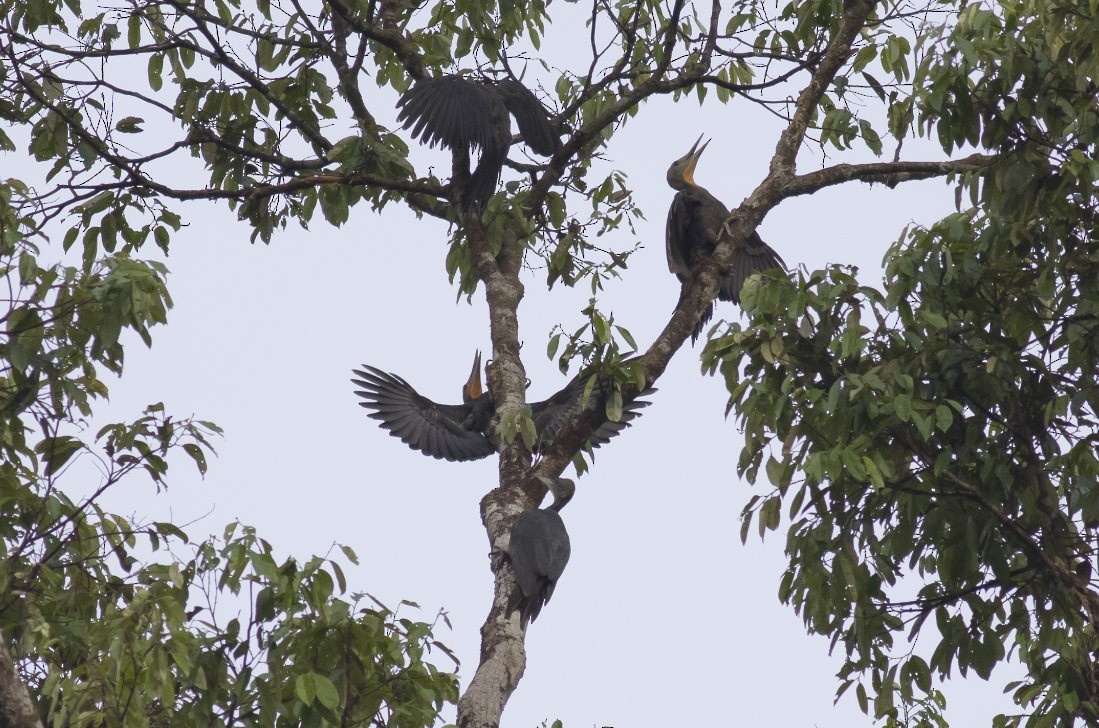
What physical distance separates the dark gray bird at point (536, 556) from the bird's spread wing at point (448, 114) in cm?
166

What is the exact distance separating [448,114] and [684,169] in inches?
120

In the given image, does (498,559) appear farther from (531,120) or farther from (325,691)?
(531,120)

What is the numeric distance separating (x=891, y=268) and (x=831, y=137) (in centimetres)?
183

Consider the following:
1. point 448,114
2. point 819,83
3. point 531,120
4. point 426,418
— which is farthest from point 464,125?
point 426,418

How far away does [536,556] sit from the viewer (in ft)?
14.2

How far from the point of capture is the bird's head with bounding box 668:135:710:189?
7.87m

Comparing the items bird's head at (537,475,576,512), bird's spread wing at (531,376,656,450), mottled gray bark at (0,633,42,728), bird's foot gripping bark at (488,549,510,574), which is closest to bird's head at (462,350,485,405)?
bird's spread wing at (531,376,656,450)

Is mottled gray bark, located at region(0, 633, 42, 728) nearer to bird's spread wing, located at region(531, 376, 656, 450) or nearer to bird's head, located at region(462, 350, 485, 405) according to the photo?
bird's spread wing, located at region(531, 376, 656, 450)

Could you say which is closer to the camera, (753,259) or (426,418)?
(753,259)

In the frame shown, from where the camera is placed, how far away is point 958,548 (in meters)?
3.60

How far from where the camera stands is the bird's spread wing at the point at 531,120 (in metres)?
5.50

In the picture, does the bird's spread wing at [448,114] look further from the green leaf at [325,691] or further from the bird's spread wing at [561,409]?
the green leaf at [325,691]

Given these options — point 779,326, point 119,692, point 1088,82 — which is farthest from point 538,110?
point 119,692

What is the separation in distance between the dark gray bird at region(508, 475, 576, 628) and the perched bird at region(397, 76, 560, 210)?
4.67 feet
